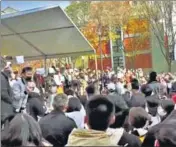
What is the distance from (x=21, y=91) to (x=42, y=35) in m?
5.28

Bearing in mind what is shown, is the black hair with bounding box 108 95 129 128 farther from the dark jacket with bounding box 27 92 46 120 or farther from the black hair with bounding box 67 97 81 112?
the dark jacket with bounding box 27 92 46 120

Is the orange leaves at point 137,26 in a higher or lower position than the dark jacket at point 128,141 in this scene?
higher

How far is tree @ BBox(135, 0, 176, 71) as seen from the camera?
99.4ft

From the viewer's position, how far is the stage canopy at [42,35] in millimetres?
10922

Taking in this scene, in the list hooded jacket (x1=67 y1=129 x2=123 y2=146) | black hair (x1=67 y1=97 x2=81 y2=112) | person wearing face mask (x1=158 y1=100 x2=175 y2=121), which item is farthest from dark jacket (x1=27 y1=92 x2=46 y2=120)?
hooded jacket (x1=67 y1=129 x2=123 y2=146)

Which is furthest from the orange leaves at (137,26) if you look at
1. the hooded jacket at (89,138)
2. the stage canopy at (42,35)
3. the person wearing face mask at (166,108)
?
the hooded jacket at (89,138)

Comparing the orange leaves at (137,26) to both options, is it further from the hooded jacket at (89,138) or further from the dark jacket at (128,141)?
the hooded jacket at (89,138)

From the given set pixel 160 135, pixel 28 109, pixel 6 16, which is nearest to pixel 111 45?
pixel 6 16

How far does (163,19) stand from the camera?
3216 cm

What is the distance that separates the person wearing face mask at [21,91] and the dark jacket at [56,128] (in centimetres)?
232

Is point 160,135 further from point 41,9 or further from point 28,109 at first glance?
point 41,9

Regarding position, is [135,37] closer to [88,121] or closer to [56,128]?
[56,128]

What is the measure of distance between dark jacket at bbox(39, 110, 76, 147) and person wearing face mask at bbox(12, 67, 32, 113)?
2.32 meters

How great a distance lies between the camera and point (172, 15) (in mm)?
31328
